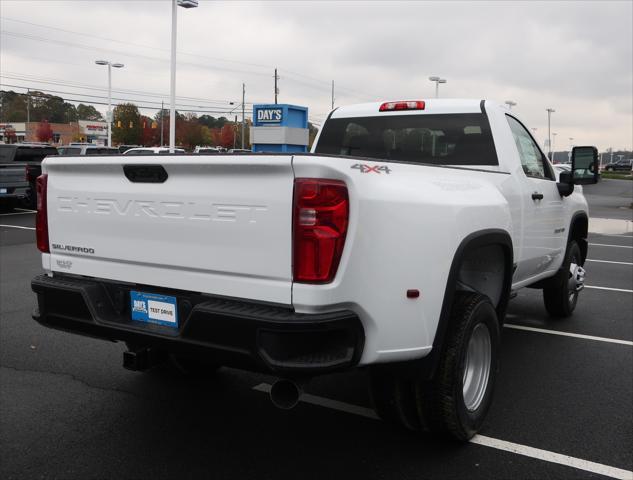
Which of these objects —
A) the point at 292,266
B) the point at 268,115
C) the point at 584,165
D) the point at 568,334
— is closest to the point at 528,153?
the point at 584,165

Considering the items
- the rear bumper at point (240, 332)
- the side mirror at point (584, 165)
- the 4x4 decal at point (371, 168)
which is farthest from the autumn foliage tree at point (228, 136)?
the 4x4 decal at point (371, 168)

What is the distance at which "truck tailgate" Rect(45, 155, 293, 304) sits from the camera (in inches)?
106

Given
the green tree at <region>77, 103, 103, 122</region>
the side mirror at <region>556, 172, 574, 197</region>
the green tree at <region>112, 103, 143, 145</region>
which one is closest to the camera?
the side mirror at <region>556, 172, 574, 197</region>

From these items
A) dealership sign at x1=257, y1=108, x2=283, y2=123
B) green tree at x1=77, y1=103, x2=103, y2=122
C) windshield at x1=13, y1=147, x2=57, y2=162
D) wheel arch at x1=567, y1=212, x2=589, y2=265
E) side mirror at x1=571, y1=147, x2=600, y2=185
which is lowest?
wheel arch at x1=567, y1=212, x2=589, y2=265

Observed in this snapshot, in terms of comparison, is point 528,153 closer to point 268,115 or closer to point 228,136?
point 268,115

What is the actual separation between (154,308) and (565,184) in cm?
385

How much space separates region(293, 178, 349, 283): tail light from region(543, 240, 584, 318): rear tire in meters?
4.14

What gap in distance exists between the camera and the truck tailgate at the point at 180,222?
269 centimetres

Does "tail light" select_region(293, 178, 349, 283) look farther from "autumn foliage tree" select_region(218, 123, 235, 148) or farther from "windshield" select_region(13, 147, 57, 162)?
"autumn foliage tree" select_region(218, 123, 235, 148)

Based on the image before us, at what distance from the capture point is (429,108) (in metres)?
4.88

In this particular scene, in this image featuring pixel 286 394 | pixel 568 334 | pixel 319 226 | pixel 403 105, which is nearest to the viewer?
pixel 319 226

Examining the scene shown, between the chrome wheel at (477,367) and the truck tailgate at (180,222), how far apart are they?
1.45 m

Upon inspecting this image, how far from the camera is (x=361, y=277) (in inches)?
106

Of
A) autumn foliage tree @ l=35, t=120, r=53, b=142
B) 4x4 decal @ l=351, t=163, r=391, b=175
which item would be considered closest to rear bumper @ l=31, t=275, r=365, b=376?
4x4 decal @ l=351, t=163, r=391, b=175
